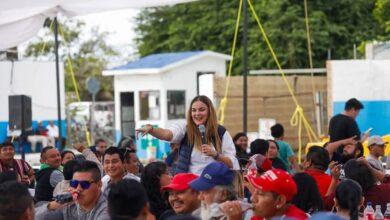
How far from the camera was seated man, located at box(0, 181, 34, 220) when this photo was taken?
15.9ft

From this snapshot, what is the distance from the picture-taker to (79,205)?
633cm

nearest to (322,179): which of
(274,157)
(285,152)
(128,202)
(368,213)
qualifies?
(368,213)

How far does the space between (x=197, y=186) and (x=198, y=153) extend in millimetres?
1860

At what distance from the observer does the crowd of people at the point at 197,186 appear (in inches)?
193

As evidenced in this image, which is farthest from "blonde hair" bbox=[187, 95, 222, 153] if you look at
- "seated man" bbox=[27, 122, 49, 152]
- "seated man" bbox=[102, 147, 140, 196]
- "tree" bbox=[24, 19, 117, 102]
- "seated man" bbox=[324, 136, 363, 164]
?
"tree" bbox=[24, 19, 117, 102]

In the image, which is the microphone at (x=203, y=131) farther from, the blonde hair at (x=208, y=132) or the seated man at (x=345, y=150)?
the seated man at (x=345, y=150)

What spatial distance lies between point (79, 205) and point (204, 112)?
1.87 meters

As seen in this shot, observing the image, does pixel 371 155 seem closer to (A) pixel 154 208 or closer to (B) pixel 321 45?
(A) pixel 154 208

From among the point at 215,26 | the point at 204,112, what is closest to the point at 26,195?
the point at 204,112

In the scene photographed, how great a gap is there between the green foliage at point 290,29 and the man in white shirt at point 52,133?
10.1 m

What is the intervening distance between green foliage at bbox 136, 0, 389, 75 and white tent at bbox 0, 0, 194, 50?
67.3 ft

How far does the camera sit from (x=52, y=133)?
27.2 m

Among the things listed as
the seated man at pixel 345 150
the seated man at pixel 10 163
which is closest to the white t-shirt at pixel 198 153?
the seated man at pixel 345 150

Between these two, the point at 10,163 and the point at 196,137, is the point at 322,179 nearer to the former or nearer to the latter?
the point at 196,137
